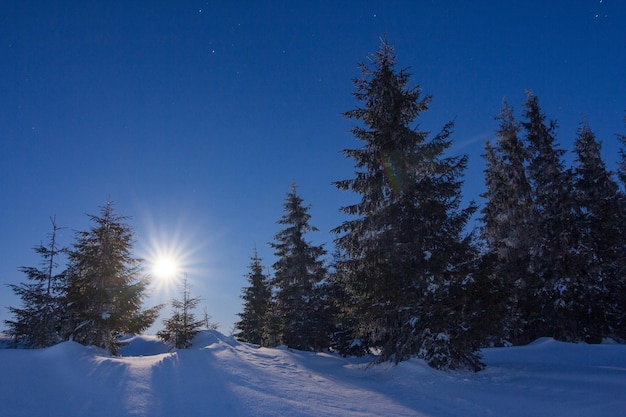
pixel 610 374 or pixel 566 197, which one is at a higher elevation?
pixel 566 197

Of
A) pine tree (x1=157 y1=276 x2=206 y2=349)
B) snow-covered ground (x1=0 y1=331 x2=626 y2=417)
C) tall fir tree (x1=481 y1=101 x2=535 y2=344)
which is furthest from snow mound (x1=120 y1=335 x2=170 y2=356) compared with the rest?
tall fir tree (x1=481 y1=101 x2=535 y2=344)

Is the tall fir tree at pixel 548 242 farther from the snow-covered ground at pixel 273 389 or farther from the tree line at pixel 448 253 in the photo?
the snow-covered ground at pixel 273 389

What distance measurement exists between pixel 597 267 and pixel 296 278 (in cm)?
1731

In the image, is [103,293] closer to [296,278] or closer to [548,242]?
[296,278]

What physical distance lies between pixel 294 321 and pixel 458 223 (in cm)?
1413

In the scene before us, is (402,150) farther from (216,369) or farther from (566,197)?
(566,197)

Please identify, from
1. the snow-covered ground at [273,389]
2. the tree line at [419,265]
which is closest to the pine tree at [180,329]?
the tree line at [419,265]

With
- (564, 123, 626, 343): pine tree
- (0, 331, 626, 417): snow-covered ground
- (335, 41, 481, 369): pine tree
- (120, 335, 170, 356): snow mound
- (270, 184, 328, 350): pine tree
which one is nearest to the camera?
(0, 331, 626, 417): snow-covered ground

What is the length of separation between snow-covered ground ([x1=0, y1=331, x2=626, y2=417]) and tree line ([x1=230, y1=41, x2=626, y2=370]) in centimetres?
164

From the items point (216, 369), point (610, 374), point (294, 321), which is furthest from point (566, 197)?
point (216, 369)

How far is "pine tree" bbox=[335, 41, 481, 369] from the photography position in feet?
33.4

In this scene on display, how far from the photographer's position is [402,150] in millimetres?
13000

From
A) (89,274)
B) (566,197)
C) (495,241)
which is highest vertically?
(566,197)

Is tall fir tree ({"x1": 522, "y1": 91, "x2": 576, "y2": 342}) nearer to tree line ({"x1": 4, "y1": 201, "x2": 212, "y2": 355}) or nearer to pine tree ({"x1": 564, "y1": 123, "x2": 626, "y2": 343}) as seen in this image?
pine tree ({"x1": 564, "y1": 123, "x2": 626, "y2": 343})
